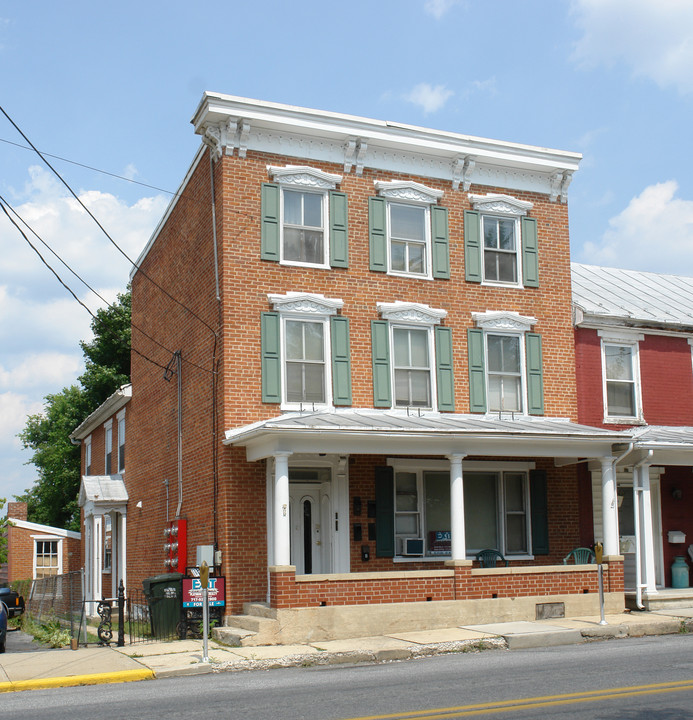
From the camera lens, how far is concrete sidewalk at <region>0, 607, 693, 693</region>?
12609 millimetres

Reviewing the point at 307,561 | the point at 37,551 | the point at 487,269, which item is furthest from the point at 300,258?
the point at 37,551

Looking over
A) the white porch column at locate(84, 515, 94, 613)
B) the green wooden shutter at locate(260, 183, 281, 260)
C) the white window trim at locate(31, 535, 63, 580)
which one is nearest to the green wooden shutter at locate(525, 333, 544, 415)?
the green wooden shutter at locate(260, 183, 281, 260)

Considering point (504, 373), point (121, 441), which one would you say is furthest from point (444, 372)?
point (121, 441)

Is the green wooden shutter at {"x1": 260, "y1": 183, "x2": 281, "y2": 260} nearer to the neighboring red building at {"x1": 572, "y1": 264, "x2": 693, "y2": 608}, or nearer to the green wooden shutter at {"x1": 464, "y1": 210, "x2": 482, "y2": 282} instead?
the green wooden shutter at {"x1": 464, "y1": 210, "x2": 482, "y2": 282}

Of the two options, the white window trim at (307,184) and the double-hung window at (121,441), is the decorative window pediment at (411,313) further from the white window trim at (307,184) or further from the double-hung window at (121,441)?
the double-hung window at (121,441)

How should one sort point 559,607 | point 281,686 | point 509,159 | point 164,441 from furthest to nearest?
point 164,441
point 509,159
point 559,607
point 281,686

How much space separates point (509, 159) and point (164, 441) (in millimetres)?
10188

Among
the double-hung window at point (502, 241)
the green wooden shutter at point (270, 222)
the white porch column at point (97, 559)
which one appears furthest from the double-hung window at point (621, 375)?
the white porch column at point (97, 559)

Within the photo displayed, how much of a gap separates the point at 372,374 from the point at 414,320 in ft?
5.00

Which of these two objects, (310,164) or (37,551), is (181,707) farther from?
(37,551)

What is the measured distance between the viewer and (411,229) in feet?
65.2

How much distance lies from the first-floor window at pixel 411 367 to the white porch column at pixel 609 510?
376 centimetres

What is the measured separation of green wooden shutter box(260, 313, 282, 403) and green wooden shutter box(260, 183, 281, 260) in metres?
1.25

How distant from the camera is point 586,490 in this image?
2041 cm
